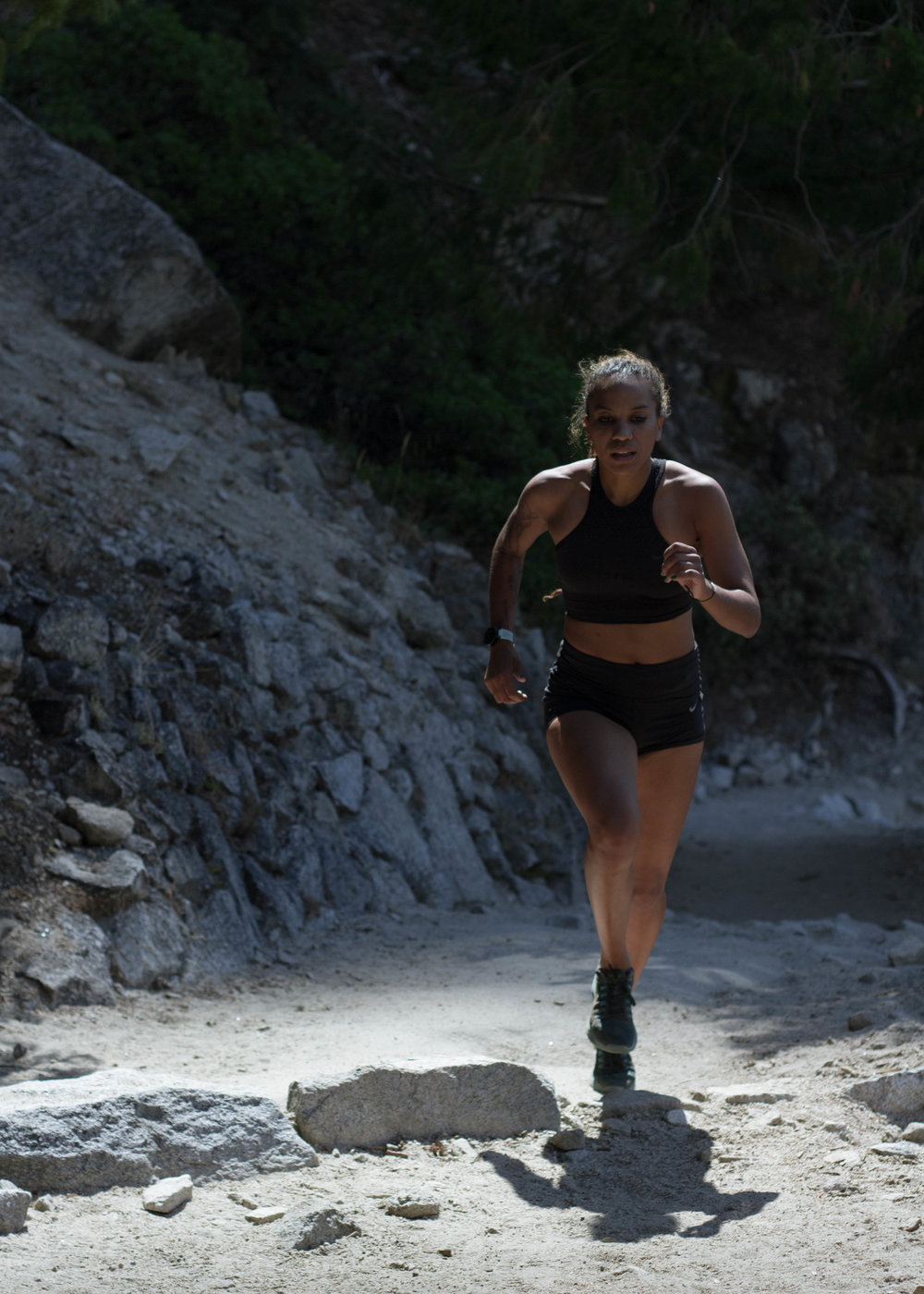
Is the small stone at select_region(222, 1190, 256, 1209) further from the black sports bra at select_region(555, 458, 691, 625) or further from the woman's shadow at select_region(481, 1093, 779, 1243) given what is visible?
the black sports bra at select_region(555, 458, 691, 625)

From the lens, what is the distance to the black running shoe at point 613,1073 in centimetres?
318

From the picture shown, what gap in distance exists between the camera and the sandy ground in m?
2.21

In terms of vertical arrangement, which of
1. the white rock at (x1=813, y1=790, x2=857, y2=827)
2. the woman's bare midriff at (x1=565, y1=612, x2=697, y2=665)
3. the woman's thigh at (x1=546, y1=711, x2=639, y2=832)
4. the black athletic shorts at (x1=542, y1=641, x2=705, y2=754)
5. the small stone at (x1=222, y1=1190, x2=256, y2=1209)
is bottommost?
the white rock at (x1=813, y1=790, x2=857, y2=827)

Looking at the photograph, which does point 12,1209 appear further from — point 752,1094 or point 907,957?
point 907,957

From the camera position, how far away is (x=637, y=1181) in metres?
2.71

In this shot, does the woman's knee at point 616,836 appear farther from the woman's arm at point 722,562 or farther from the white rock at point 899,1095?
the white rock at point 899,1095

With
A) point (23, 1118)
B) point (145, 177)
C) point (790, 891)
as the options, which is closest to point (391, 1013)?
point (23, 1118)

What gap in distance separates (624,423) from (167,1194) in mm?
2009

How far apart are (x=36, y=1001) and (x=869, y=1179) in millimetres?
2548

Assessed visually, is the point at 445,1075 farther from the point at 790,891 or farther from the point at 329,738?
the point at 790,891

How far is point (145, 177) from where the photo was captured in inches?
386

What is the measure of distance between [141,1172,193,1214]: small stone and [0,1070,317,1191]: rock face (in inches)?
2.3

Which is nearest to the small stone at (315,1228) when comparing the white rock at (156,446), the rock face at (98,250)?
the white rock at (156,446)

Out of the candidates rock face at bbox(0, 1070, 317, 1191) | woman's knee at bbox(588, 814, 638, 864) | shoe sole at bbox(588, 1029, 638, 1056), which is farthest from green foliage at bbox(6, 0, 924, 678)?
shoe sole at bbox(588, 1029, 638, 1056)
